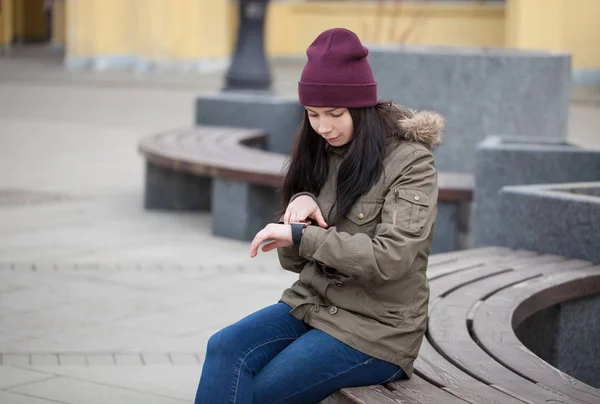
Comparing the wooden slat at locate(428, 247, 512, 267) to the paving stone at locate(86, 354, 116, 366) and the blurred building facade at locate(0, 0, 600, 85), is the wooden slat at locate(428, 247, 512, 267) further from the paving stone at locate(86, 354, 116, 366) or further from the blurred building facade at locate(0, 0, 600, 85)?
the blurred building facade at locate(0, 0, 600, 85)

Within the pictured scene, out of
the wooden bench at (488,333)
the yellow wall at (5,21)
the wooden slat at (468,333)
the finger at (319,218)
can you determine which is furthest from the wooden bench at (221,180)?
the yellow wall at (5,21)

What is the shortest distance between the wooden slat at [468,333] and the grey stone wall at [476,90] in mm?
4321

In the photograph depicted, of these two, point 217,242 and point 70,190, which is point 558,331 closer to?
point 217,242

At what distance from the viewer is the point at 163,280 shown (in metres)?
6.69

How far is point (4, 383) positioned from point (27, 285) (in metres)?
1.83

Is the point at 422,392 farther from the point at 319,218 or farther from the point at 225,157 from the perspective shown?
the point at 225,157

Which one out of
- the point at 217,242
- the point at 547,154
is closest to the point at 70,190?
the point at 217,242

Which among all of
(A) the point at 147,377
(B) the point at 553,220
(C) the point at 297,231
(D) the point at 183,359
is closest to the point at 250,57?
(B) the point at 553,220

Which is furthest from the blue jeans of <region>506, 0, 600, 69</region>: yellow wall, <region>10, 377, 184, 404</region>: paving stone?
<region>506, 0, 600, 69</region>: yellow wall

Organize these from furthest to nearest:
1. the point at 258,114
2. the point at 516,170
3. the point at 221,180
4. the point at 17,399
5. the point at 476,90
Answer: the point at 258,114 → the point at 476,90 → the point at 221,180 → the point at 516,170 → the point at 17,399

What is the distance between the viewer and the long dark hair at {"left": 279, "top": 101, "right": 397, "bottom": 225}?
3.36 m

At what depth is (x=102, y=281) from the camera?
6590mm

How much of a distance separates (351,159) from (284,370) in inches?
24.1

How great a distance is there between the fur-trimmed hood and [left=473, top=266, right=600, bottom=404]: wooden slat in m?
0.82
